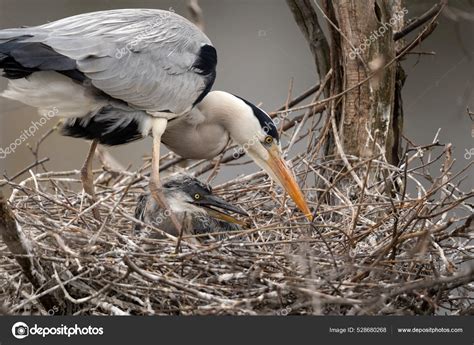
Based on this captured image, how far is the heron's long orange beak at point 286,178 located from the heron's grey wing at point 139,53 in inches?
19.3

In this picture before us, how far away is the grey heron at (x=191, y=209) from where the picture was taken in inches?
149

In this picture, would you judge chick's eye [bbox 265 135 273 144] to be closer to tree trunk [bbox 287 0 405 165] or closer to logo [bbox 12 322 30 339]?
tree trunk [bbox 287 0 405 165]

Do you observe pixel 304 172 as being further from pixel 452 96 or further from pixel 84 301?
pixel 452 96

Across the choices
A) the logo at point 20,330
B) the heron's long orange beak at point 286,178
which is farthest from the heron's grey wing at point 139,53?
the logo at point 20,330

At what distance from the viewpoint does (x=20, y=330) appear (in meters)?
2.97

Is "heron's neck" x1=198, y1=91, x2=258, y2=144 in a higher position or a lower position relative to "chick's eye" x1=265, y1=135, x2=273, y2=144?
higher

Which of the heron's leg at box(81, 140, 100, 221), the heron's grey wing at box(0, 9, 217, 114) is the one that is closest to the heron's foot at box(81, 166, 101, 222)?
the heron's leg at box(81, 140, 100, 221)

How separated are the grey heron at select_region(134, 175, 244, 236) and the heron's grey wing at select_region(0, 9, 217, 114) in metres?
0.39

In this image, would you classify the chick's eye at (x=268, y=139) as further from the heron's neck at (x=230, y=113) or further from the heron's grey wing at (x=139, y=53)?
the heron's grey wing at (x=139, y=53)

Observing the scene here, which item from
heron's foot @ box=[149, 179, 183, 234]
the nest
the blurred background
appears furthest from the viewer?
the blurred background

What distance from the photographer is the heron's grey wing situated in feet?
12.6

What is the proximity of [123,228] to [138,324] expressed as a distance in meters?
1.15

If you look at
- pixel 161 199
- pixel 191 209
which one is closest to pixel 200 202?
pixel 191 209

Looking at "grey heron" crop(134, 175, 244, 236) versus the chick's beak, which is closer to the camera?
"grey heron" crop(134, 175, 244, 236)
